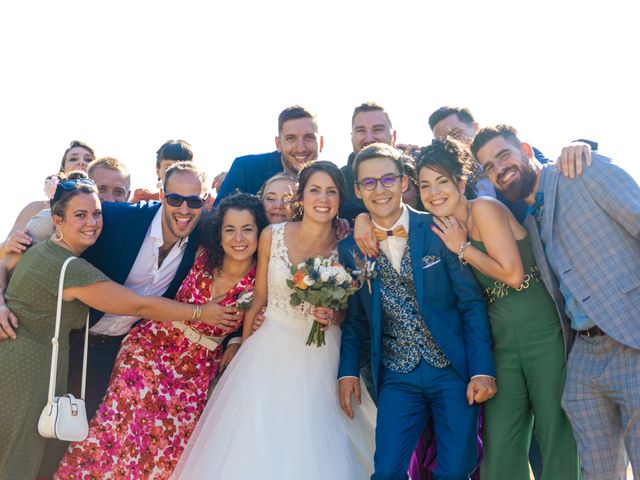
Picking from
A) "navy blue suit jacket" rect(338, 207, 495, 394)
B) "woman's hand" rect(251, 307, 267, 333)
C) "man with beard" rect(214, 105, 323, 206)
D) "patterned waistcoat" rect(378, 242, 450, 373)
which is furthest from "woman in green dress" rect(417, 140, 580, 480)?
"man with beard" rect(214, 105, 323, 206)

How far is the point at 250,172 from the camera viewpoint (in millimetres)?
8852

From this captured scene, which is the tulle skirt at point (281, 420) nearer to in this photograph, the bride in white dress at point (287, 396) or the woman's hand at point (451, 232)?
the bride in white dress at point (287, 396)

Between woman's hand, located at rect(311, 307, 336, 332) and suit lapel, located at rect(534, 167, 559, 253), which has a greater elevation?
suit lapel, located at rect(534, 167, 559, 253)

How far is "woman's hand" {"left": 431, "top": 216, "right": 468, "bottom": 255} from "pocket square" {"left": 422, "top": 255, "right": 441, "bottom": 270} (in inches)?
6.6

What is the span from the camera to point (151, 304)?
639 cm

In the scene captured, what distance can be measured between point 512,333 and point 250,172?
13.8 ft

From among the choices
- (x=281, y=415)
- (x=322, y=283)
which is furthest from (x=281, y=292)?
(x=281, y=415)

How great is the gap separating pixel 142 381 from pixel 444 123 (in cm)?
462

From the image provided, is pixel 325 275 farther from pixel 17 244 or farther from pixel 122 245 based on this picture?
pixel 17 244

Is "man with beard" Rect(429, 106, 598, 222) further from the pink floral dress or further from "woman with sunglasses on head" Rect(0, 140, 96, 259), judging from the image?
"woman with sunglasses on head" Rect(0, 140, 96, 259)

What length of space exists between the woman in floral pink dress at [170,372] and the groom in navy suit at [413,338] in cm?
120

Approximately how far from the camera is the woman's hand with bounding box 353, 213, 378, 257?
6270mm

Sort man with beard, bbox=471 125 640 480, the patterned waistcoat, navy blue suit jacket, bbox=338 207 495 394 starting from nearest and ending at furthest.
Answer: man with beard, bbox=471 125 640 480
navy blue suit jacket, bbox=338 207 495 394
the patterned waistcoat

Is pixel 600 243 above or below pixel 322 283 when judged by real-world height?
above
